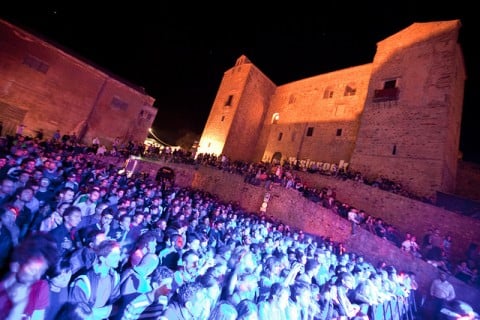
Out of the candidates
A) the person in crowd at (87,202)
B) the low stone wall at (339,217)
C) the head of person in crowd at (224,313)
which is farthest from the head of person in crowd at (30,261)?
the low stone wall at (339,217)

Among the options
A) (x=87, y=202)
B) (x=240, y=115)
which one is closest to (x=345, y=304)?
(x=87, y=202)

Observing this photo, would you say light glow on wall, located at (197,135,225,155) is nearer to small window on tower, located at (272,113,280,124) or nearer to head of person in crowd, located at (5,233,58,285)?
small window on tower, located at (272,113,280,124)

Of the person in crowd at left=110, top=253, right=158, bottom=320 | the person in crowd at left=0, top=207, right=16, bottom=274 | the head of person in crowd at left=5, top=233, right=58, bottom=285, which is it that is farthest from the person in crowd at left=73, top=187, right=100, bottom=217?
the head of person in crowd at left=5, top=233, right=58, bottom=285

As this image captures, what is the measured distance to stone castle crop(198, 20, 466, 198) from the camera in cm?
1433

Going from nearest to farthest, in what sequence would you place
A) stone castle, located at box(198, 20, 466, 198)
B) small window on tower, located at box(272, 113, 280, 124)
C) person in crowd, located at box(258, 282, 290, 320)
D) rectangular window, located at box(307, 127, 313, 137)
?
1. person in crowd, located at box(258, 282, 290, 320)
2. stone castle, located at box(198, 20, 466, 198)
3. rectangular window, located at box(307, 127, 313, 137)
4. small window on tower, located at box(272, 113, 280, 124)

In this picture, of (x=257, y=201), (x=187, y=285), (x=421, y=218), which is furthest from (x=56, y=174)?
(x=421, y=218)

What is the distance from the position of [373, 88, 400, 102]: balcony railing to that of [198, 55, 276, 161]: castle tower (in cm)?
1185

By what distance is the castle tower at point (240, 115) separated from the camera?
25.1m

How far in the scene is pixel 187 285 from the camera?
106 inches

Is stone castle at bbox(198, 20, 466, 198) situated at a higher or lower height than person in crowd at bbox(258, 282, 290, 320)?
higher

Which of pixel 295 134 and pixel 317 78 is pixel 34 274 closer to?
pixel 295 134

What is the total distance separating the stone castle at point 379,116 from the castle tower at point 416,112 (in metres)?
0.05

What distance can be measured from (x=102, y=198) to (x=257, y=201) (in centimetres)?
915

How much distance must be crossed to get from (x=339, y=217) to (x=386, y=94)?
10.5m
